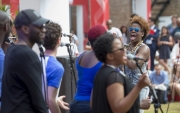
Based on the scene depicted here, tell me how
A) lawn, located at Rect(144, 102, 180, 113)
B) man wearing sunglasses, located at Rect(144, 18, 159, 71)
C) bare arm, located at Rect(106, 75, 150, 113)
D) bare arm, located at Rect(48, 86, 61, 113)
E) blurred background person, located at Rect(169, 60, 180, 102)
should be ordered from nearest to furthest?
bare arm, located at Rect(106, 75, 150, 113)
bare arm, located at Rect(48, 86, 61, 113)
lawn, located at Rect(144, 102, 180, 113)
blurred background person, located at Rect(169, 60, 180, 102)
man wearing sunglasses, located at Rect(144, 18, 159, 71)

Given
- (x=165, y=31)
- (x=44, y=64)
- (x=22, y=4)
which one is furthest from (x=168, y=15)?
(x=44, y=64)

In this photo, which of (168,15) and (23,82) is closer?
(23,82)

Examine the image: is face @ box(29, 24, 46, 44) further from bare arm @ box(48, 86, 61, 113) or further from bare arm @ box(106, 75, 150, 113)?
bare arm @ box(48, 86, 61, 113)

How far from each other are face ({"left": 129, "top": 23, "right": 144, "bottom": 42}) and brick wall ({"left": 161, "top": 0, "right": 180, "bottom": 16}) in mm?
25503

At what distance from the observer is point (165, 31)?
19.1 meters

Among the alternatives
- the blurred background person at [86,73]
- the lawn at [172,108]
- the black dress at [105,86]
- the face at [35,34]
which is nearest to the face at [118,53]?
the black dress at [105,86]

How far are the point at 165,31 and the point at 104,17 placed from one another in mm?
2705

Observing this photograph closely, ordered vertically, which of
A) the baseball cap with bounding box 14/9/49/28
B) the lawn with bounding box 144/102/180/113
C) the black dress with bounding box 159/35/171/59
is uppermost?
the baseball cap with bounding box 14/9/49/28

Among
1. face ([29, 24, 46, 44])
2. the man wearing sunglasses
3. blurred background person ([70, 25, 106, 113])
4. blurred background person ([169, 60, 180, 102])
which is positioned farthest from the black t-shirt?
the man wearing sunglasses

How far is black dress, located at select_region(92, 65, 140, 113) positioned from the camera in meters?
5.00

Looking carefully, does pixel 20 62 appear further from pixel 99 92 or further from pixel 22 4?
pixel 22 4

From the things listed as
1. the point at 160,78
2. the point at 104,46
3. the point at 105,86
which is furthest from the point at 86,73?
the point at 160,78

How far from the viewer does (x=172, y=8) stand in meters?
33.2

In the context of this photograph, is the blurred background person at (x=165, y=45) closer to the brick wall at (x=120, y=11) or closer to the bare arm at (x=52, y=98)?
the brick wall at (x=120, y=11)
